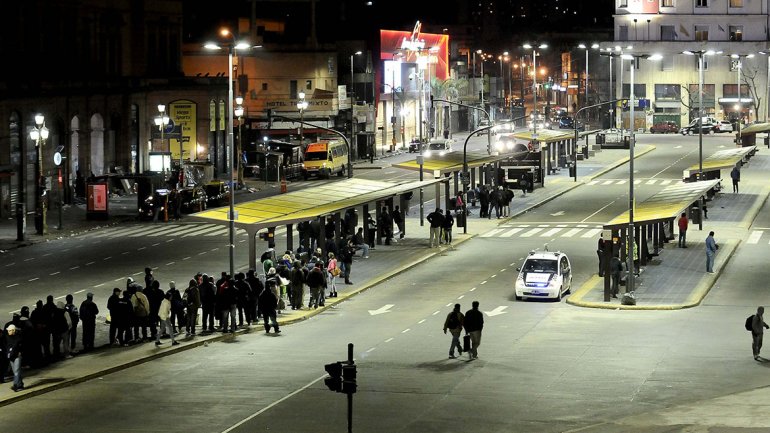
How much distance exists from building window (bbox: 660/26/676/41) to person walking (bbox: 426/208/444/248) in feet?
326

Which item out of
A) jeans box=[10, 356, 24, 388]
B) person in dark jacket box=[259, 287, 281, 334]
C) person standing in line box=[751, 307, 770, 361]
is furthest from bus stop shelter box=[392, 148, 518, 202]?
jeans box=[10, 356, 24, 388]

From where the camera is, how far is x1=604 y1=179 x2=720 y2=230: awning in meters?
49.7

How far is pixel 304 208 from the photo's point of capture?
53531mm

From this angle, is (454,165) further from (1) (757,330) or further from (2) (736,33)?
(2) (736,33)

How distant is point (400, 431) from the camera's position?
2844 centimetres

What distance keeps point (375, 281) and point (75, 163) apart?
3939 cm

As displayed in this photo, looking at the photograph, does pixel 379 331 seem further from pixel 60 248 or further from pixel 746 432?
pixel 60 248

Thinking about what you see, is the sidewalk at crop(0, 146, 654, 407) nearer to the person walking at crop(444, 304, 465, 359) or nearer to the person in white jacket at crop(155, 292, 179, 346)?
the person in white jacket at crop(155, 292, 179, 346)

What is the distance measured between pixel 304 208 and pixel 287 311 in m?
8.60

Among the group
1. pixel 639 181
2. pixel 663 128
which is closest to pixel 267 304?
pixel 639 181

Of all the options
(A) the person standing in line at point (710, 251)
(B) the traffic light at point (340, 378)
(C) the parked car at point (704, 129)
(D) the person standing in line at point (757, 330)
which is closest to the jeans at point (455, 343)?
(D) the person standing in line at point (757, 330)

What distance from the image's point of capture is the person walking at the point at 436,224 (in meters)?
61.4

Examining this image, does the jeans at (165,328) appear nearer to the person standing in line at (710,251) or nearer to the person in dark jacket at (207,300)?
the person in dark jacket at (207,300)

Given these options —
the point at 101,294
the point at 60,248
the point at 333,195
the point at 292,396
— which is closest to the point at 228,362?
the point at 292,396
